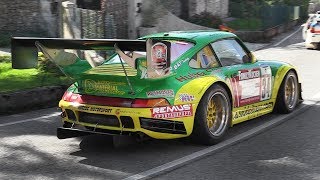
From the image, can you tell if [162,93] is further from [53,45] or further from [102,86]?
[53,45]

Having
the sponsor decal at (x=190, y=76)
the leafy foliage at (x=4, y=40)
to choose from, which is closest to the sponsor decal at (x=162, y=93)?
Result: the sponsor decal at (x=190, y=76)

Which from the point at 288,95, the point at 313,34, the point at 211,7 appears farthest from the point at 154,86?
the point at 211,7

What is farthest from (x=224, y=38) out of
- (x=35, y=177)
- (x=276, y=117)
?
(x=35, y=177)

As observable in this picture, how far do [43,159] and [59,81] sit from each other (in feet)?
14.9

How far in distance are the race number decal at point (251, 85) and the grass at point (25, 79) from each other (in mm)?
4079

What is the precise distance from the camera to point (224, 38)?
7.11 metres

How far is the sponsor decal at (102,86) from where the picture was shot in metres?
5.96

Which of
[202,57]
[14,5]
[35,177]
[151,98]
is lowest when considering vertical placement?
[35,177]

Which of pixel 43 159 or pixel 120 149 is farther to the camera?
pixel 120 149

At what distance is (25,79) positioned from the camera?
35.1 feet

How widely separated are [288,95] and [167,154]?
3115 millimetres

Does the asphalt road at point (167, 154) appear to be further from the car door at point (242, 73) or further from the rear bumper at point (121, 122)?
the car door at point (242, 73)

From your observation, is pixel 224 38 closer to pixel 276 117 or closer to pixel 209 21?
pixel 276 117

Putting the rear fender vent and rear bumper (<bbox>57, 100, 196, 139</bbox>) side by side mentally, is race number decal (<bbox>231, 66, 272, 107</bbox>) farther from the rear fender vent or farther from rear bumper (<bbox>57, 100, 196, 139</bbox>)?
the rear fender vent
